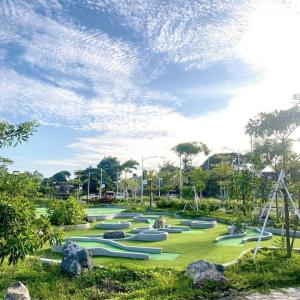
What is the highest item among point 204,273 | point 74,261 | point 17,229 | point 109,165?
point 109,165

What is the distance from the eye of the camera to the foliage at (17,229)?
15.9 ft

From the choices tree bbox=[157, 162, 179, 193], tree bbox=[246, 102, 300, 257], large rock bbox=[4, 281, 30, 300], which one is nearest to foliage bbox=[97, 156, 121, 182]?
tree bbox=[157, 162, 179, 193]

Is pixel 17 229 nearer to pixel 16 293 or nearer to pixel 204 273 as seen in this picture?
pixel 16 293

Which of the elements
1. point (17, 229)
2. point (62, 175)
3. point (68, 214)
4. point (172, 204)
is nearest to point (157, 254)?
point (17, 229)

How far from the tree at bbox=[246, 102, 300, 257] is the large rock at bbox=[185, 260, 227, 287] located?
3.08 meters

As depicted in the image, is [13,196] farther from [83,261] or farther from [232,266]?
[232,266]

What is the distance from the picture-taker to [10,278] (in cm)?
892

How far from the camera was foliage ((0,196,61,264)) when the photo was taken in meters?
4.86

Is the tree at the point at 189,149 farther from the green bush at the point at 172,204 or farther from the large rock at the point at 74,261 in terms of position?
the large rock at the point at 74,261

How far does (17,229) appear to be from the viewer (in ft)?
16.4

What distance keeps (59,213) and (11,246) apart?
15438 millimetres

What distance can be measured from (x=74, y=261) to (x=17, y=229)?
459cm

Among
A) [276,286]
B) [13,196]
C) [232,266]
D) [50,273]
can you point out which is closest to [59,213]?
[50,273]

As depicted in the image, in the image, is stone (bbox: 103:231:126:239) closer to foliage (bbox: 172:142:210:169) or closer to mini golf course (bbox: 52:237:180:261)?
mini golf course (bbox: 52:237:180:261)
